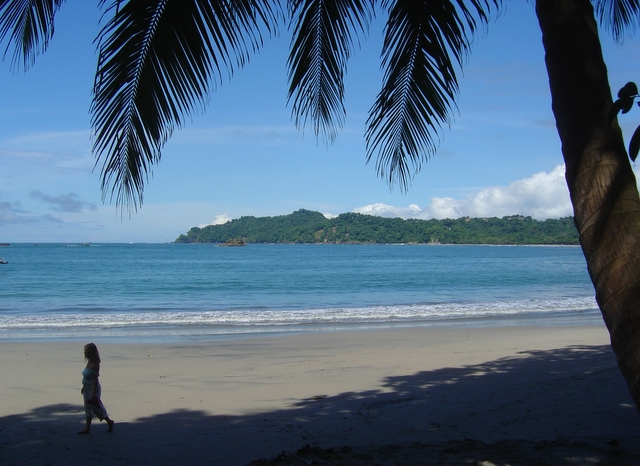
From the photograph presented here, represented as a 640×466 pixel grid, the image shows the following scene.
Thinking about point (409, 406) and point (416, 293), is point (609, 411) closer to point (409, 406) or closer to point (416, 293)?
point (409, 406)

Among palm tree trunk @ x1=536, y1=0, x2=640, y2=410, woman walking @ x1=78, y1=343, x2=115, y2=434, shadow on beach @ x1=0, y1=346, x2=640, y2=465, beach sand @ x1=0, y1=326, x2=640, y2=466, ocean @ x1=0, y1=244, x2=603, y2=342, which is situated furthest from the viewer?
ocean @ x1=0, y1=244, x2=603, y2=342

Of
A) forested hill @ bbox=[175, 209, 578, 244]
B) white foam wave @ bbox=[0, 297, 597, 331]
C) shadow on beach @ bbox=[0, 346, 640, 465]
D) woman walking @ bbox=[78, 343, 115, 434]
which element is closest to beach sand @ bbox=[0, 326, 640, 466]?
shadow on beach @ bbox=[0, 346, 640, 465]

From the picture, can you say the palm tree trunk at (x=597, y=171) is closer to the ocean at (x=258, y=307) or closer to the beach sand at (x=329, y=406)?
the beach sand at (x=329, y=406)

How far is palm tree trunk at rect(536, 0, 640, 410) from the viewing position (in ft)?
6.43

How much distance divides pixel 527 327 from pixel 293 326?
676 cm

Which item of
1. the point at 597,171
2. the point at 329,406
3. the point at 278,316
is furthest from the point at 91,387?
the point at 278,316

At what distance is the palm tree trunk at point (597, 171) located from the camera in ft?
6.43

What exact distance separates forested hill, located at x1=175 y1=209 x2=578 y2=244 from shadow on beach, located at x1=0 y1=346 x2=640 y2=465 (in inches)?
4164

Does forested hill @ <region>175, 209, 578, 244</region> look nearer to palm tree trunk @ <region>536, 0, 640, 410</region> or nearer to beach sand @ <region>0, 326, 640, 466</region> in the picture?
beach sand @ <region>0, 326, 640, 466</region>

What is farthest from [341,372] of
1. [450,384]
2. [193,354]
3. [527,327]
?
[527,327]

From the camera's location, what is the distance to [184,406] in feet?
23.4

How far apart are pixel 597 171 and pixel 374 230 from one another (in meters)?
152

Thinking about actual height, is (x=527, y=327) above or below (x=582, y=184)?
below

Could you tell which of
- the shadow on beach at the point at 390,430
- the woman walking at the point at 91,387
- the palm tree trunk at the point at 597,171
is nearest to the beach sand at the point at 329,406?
the shadow on beach at the point at 390,430
